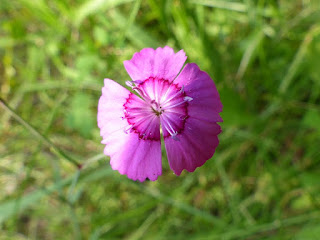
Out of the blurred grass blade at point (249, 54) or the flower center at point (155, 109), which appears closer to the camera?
the flower center at point (155, 109)

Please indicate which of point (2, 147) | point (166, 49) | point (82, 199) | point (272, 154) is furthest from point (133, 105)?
Result: point (2, 147)

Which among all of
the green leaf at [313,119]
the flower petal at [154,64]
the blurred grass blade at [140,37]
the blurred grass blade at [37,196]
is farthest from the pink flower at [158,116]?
the green leaf at [313,119]

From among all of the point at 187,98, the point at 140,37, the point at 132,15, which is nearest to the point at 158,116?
the point at 187,98

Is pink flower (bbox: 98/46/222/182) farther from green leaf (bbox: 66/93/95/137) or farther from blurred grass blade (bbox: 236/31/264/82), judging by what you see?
blurred grass blade (bbox: 236/31/264/82)

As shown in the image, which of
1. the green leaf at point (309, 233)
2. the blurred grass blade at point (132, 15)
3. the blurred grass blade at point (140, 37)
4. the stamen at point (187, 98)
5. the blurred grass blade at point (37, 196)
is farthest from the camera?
the blurred grass blade at point (140, 37)

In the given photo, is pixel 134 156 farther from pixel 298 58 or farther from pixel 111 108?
pixel 298 58

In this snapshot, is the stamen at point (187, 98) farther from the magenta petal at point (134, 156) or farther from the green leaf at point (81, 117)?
the green leaf at point (81, 117)

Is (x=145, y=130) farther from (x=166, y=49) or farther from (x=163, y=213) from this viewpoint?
(x=163, y=213)
